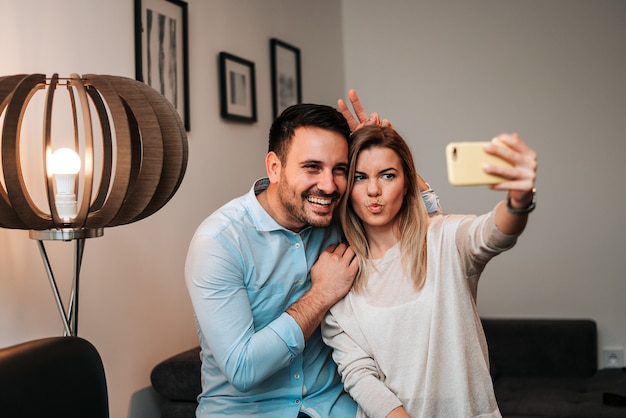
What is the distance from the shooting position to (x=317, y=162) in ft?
6.15

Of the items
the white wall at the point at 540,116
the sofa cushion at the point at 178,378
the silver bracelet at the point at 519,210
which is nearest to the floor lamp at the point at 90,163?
the sofa cushion at the point at 178,378

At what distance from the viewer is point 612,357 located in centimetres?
401

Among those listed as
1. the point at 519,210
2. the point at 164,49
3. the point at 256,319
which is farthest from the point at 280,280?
the point at 164,49

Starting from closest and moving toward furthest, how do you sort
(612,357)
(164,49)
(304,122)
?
(304,122)
(164,49)
(612,357)

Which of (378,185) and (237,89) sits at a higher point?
(237,89)

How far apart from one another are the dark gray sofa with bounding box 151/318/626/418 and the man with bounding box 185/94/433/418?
64cm

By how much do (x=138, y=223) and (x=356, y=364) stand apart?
45.5 inches

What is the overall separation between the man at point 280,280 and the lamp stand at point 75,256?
0.28 m

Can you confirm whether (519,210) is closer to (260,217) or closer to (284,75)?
(260,217)

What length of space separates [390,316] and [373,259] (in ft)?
0.63

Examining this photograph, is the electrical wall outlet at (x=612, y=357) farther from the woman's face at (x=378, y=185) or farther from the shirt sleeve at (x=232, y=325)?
the shirt sleeve at (x=232, y=325)

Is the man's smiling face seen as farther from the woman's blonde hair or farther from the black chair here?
the black chair

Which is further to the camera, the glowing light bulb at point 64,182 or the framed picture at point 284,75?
the framed picture at point 284,75

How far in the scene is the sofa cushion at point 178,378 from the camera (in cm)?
257
